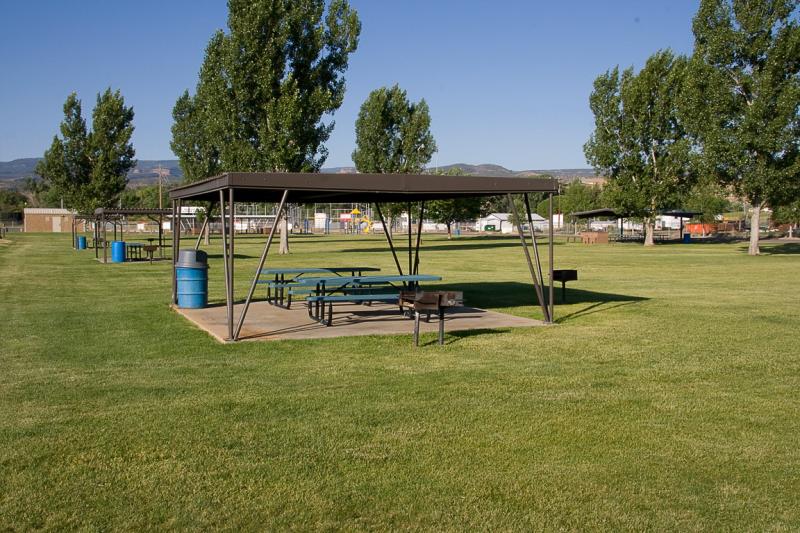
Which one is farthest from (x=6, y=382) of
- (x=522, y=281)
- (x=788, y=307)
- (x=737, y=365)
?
(x=522, y=281)

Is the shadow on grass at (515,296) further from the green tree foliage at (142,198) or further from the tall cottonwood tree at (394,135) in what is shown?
the green tree foliage at (142,198)

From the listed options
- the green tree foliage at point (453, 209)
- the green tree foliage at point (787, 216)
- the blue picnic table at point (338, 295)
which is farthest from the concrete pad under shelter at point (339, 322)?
the green tree foliage at point (787, 216)

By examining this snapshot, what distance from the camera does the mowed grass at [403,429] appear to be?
4.79 metres

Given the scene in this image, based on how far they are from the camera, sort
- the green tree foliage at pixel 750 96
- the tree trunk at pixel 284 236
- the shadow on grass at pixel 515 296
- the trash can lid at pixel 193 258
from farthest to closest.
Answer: the tree trunk at pixel 284 236 < the green tree foliage at pixel 750 96 < the shadow on grass at pixel 515 296 < the trash can lid at pixel 193 258

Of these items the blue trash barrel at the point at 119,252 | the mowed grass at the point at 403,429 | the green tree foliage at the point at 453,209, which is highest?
the green tree foliage at the point at 453,209

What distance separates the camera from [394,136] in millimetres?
59688

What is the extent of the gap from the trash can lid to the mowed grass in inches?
79.3

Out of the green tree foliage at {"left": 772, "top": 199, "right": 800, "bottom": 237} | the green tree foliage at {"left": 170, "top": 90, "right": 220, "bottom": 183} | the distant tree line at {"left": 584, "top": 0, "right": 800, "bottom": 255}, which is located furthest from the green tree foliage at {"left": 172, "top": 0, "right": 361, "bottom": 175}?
the green tree foliage at {"left": 772, "top": 199, "right": 800, "bottom": 237}

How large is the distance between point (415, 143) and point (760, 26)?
2730 centimetres

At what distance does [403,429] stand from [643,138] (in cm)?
4892

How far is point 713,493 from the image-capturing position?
16.7ft

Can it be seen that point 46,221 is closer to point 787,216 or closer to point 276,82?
point 276,82

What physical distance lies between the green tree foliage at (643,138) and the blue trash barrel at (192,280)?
135 ft

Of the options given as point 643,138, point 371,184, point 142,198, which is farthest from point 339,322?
point 142,198
